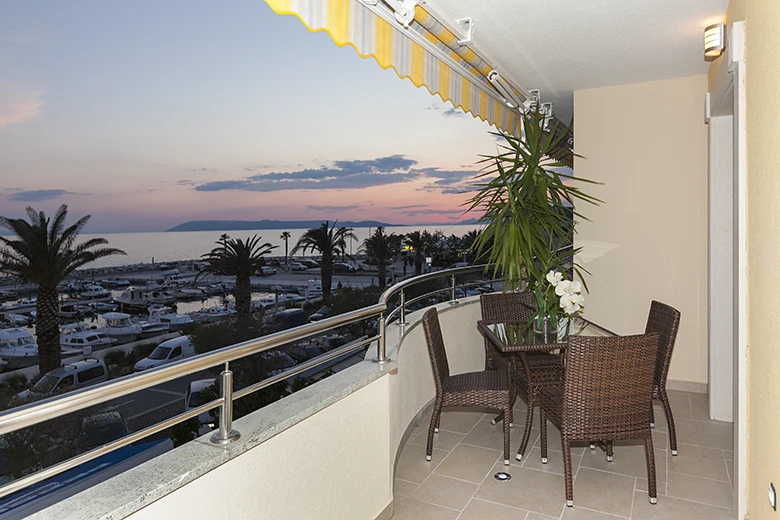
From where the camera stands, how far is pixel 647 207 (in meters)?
4.86

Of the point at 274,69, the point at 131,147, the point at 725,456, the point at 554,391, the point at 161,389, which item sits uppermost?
the point at 274,69

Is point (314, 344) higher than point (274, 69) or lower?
lower

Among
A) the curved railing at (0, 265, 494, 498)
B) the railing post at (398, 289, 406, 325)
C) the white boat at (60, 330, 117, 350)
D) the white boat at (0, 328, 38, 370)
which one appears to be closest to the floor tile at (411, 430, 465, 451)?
the railing post at (398, 289, 406, 325)

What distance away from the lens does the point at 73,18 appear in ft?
Result: 49.8

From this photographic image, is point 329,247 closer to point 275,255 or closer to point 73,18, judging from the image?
point 275,255

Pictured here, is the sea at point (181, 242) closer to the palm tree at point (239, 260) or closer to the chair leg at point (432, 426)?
the palm tree at point (239, 260)

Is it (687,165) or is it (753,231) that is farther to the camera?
(687,165)

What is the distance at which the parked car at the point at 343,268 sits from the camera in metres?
17.4

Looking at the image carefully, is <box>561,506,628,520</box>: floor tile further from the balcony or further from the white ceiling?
the white ceiling

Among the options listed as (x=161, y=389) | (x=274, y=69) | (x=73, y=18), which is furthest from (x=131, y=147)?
(x=161, y=389)

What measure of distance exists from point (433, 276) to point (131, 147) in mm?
15753

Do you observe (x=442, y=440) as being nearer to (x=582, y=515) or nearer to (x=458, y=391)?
(x=458, y=391)

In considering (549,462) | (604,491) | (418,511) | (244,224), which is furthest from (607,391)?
(244,224)

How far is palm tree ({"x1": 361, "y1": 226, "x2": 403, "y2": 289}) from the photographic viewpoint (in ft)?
54.3
